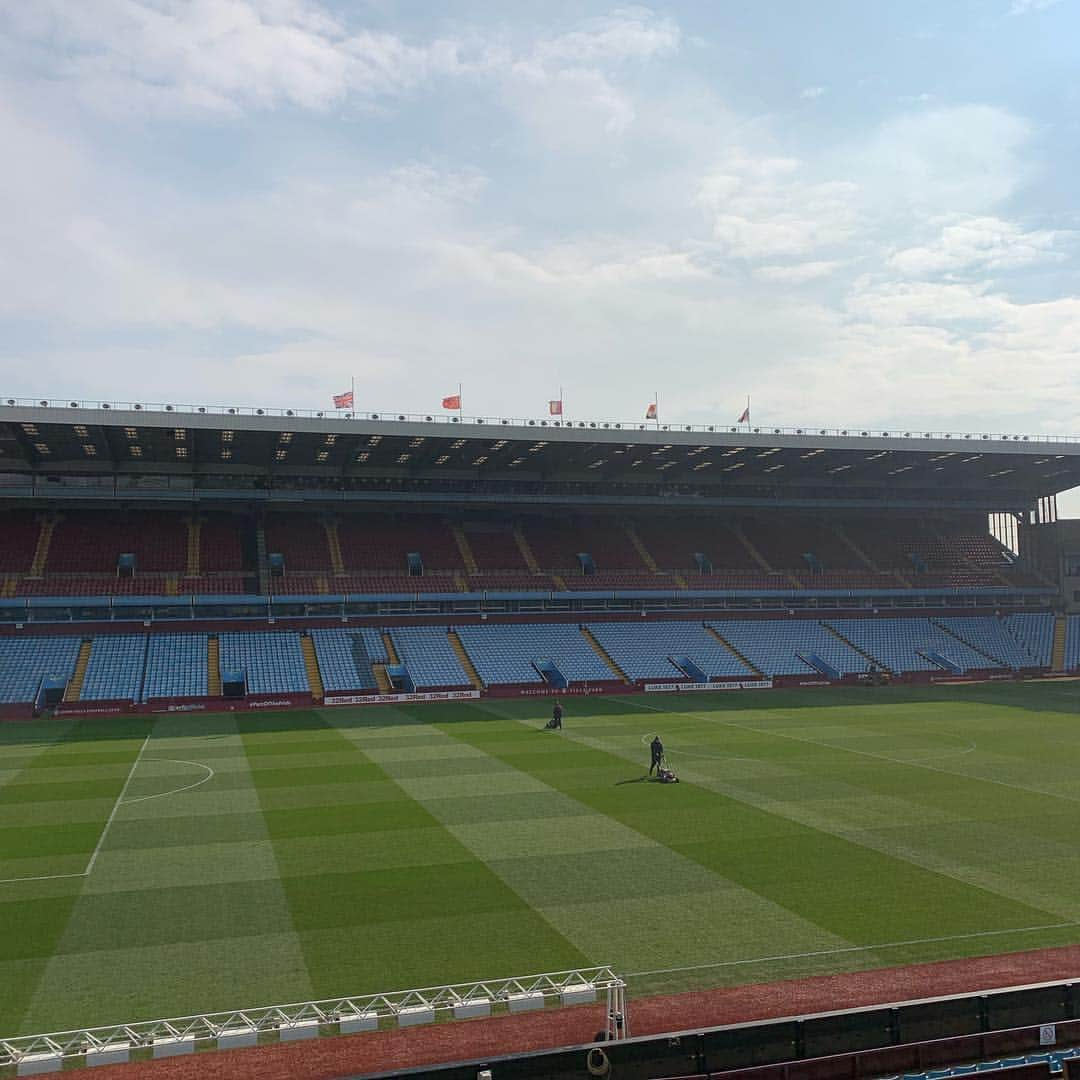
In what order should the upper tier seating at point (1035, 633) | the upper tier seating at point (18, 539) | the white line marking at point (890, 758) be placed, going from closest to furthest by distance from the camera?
the white line marking at point (890, 758), the upper tier seating at point (18, 539), the upper tier seating at point (1035, 633)

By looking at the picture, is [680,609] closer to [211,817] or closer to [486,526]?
[486,526]

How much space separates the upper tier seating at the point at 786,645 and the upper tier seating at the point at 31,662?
39.7 meters

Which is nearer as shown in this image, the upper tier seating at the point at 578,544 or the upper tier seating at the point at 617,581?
the upper tier seating at the point at 617,581

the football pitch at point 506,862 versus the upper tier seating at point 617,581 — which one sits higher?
the upper tier seating at point 617,581

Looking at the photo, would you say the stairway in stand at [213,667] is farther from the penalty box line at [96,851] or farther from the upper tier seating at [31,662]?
the penalty box line at [96,851]

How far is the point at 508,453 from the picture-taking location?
62.5m

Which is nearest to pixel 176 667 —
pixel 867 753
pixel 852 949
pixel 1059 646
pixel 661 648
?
pixel 661 648

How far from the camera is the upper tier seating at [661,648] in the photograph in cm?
5928

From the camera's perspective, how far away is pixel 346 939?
16.3 meters

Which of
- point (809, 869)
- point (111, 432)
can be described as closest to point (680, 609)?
point (111, 432)

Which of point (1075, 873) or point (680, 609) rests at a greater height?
point (680, 609)

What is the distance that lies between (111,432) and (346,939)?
Result: 44.4 metres

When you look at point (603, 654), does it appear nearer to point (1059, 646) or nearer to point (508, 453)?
point (508, 453)

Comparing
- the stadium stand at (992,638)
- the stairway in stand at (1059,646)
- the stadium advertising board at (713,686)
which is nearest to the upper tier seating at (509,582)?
the stadium advertising board at (713,686)
